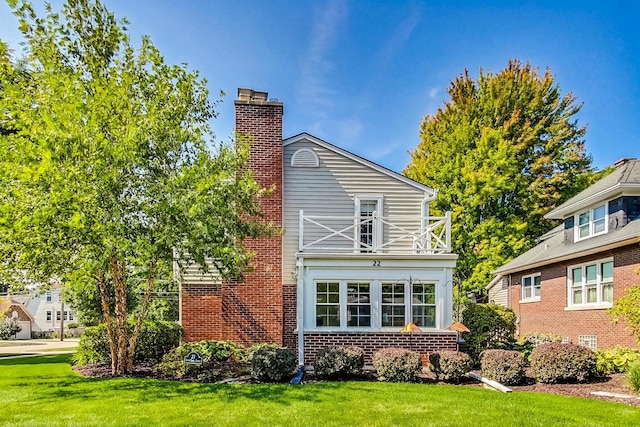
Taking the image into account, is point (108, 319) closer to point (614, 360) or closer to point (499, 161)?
point (614, 360)

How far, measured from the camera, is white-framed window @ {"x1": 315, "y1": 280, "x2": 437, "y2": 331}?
492 inches

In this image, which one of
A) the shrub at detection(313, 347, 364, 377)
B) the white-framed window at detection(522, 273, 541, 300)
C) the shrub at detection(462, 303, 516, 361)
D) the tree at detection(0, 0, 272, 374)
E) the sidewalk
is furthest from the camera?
the sidewalk

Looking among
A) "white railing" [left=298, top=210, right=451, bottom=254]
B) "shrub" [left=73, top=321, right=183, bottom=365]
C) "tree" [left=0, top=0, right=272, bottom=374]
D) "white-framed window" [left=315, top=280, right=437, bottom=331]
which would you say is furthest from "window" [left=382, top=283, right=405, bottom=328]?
"shrub" [left=73, top=321, right=183, bottom=365]

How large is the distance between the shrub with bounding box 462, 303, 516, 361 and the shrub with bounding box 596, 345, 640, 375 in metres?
3.01

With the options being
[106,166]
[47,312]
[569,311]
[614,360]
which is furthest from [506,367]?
[47,312]

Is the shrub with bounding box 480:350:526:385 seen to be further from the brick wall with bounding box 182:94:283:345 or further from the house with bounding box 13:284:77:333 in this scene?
the house with bounding box 13:284:77:333

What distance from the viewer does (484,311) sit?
1380 centimetres

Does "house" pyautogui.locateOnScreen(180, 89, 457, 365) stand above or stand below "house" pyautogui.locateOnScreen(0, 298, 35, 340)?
above

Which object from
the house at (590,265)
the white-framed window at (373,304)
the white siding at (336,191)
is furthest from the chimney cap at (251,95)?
the house at (590,265)

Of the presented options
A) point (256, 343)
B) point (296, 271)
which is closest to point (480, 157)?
point (296, 271)

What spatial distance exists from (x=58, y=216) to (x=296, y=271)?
23.2ft

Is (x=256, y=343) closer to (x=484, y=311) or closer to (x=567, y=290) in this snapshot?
(x=484, y=311)

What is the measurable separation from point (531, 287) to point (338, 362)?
562 inches

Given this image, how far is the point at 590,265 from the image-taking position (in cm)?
1603
